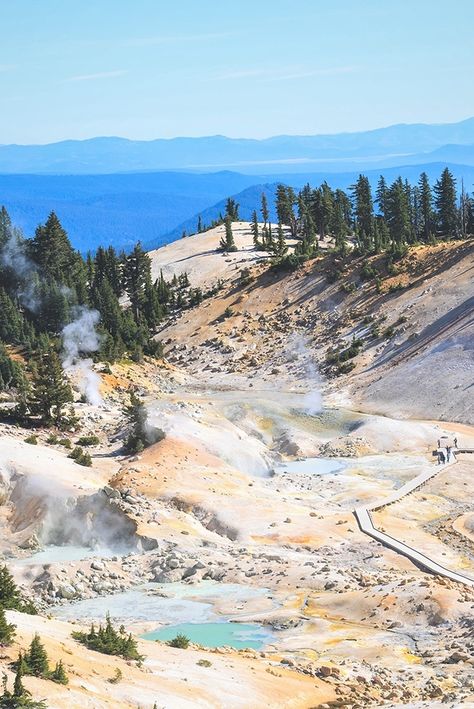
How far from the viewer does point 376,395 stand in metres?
91.4

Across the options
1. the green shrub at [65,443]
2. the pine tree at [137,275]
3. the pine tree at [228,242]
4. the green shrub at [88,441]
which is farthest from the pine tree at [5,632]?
the pine tree at [228,242]

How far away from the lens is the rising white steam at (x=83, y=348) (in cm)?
8438

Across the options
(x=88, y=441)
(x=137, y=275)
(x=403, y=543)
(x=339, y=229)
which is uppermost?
(x=339, y=229)

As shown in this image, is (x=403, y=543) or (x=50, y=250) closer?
(x=403, y=543)

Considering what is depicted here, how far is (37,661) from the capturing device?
26031 millimetres

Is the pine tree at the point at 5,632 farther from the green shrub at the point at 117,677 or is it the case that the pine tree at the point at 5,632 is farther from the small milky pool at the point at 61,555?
the small milky pool at the point at 61,555

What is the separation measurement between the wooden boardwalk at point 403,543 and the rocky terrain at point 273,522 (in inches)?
21.2

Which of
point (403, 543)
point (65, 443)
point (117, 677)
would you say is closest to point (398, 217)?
point (65, 443)

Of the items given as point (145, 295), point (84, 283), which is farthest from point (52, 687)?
point (145, 295)

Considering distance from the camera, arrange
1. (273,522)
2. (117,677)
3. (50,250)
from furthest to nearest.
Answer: (50,250) < (273,522) < (117,677)

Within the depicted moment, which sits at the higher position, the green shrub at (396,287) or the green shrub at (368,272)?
the green shrub at (368,272)

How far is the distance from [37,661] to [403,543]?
29.3m

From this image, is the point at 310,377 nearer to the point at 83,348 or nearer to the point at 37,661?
the point at 83,348

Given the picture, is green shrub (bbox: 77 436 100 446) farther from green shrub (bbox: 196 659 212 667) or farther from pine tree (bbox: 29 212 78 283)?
pine tree (bbox: 29 212 78 283)
